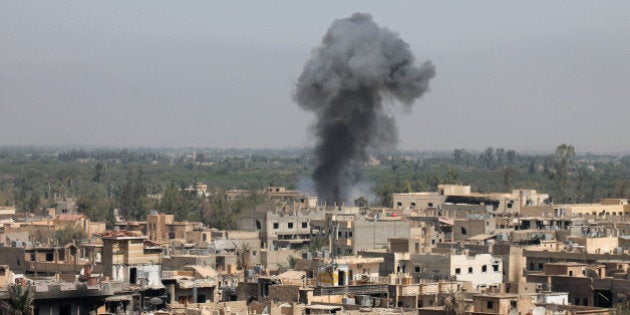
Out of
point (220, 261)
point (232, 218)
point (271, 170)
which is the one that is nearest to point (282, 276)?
point (220, 261)

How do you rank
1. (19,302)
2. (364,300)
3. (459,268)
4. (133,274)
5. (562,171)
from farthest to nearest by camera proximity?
(562,171)
(459,268)
(364,300)
(133,274)
(19,302)

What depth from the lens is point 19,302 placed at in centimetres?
3003

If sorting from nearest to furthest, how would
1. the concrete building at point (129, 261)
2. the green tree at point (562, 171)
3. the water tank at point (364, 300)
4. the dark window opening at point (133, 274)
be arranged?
the concrete building at point (129, 261) < the dark window opening at point (133, 274) < the water tank at point (364, 300) < the green tree at point (562, 171)

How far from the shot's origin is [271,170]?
19012 cm

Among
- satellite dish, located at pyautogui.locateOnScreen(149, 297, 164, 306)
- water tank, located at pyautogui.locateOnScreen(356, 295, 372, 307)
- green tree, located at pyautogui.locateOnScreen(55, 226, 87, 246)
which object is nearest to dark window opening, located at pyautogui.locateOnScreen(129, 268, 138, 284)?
satellite dish, located at pyautogui.locateOnScreen(149, 297, 164, 306)

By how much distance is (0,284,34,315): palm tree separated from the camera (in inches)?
1182

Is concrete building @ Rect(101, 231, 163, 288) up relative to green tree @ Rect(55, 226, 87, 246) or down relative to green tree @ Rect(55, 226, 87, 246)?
up

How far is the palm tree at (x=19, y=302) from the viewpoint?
30031 millimetres

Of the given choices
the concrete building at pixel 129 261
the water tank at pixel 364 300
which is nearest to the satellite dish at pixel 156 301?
the concrete building at pixel 129 261

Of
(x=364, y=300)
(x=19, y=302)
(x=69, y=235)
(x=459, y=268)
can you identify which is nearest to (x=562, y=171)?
(x=69, y=235)

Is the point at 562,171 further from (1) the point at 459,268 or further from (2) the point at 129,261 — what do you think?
(2) the point at 129,261

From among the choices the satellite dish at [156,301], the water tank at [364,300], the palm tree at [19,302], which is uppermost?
the palm tree at [19,302]

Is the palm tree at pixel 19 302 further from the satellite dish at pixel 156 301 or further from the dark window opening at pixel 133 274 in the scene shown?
the dark window opening at pixel 133 274

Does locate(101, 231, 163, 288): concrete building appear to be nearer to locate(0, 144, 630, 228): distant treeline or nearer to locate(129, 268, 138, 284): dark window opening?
locate(129, 268, 138, 284): dark window opening
